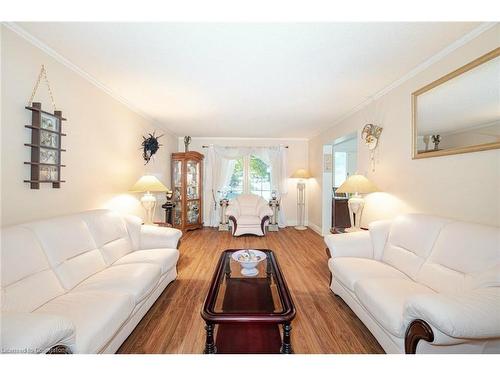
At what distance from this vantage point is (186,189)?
17.0 feet

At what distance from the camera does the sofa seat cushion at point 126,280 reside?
1.58 m

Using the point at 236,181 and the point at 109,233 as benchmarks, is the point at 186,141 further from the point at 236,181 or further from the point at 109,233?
the point at 109,233

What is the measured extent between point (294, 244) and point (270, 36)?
3.51m

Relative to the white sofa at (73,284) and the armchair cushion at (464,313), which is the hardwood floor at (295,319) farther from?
the armchair cushion at (464,313)

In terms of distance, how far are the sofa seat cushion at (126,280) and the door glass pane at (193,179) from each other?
3.39 m

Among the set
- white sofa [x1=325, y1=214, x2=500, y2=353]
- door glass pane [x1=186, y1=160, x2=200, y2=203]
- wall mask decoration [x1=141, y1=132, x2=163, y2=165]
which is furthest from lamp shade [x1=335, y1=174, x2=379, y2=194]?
door glass pane [x1=186, y1=160, x2=200, y2=203]

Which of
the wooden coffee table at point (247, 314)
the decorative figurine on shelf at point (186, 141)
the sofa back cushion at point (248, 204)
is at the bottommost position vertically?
the wooden coffee table at point (247, 314)

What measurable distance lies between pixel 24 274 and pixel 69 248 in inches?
14.4

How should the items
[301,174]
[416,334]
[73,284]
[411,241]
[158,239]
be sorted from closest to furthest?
[416,334] < [73,284] < [411,241] < [158,239] < [301,174]

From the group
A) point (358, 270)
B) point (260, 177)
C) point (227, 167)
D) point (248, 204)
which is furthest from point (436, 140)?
point (227, 167)

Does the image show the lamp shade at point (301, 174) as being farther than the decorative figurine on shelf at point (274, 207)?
No

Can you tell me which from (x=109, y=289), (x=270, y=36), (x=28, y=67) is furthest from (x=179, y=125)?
(x=109, y=289)

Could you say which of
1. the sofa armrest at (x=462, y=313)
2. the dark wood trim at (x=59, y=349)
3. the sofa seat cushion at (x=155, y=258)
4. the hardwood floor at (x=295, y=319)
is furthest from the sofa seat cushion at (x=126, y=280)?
the sofa armrest at (x=462, y=313)

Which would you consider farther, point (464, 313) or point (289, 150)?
point (289, 150)
